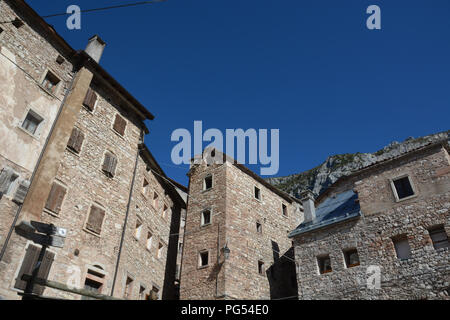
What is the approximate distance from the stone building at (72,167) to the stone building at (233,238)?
9.55 feet

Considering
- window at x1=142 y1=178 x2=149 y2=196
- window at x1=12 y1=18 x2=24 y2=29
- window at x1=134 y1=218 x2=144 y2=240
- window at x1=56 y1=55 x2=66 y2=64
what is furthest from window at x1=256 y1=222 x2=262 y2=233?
window at x1=12 y1=18 x2=24 y2=29

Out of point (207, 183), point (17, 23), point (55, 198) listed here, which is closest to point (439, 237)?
point (207, 183)

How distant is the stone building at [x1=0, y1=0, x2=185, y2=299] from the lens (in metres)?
14.2

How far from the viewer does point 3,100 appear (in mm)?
14703

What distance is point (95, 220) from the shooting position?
1678 centimetres

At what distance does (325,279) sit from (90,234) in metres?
11.9

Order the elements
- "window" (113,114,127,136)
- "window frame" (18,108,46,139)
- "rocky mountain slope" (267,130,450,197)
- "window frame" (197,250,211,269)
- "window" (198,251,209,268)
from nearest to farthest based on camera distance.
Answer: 1. "window frame" (18,108,46,139)
2. "window" (113,114,127,136)
3. "window frame" (197,250,211,269)
4. "window" (198,251,209,268)
5. "rocky mountain slope" (267,130,450,197)

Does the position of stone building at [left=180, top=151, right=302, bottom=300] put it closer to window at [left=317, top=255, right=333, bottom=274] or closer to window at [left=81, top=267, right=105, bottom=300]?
window at [left=317, top=255, right=333, bottom=274]

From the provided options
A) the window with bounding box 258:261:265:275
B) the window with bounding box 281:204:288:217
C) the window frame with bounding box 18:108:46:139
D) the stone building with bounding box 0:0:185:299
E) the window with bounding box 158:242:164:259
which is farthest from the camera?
the window with bounding box 281:204:288:217

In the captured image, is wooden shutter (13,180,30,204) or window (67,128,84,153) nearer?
wooden shutter (13,180,30,204)

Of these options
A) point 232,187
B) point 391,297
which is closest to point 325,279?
point 391,297

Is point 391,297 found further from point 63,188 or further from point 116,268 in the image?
point 63,188

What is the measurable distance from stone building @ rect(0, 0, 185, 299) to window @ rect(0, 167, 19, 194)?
4cm

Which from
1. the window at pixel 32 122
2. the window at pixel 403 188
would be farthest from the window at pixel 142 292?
the window at pixel 403 188
